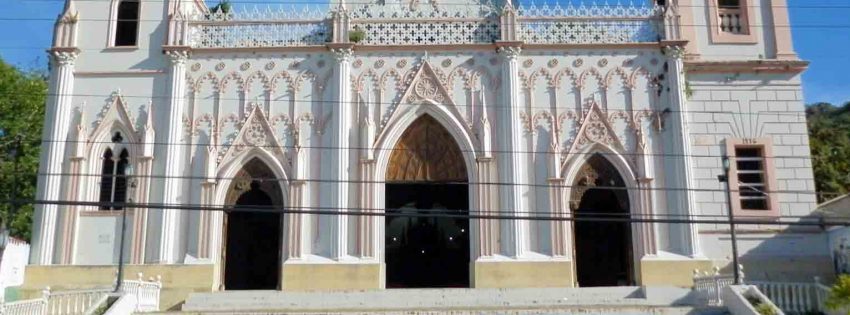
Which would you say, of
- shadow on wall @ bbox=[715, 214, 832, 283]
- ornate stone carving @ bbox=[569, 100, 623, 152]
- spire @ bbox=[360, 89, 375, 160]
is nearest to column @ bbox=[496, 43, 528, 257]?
ornate stone carving @ bbox=[569, 100, 623, 152]

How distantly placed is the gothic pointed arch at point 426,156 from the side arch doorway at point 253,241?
147 inches

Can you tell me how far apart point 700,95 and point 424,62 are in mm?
8018

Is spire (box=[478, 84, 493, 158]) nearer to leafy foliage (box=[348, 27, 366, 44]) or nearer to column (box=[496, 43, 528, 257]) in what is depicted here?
column (box=[496, 43, 528, 257])

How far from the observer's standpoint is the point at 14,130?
109 ft

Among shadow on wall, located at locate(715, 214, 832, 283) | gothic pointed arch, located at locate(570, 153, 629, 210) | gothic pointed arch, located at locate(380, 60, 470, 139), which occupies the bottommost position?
shadow on wall, located at locate(715, 214, 832, 283)

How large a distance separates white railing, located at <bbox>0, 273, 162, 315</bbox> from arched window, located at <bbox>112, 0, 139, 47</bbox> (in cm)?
761

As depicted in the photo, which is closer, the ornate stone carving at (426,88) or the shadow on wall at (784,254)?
the shadow on wall at (784,254)

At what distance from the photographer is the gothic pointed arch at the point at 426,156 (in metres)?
22.4

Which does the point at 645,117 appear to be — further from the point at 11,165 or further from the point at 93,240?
the point at 11,165

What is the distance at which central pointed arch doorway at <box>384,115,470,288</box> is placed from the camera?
73.9 feet

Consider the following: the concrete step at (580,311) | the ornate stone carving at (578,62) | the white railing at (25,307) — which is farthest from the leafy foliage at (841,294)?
the white railing at (25,307)

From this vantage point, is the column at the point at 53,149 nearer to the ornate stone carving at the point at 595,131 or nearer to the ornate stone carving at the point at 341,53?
the ornate stone carving at the point at 341,53

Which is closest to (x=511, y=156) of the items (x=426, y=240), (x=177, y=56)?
(x=426, y=240)

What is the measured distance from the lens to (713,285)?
61.7 ft
